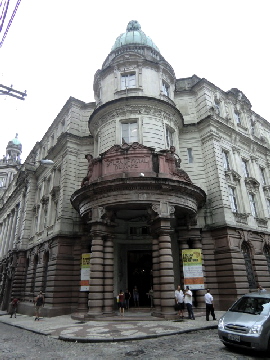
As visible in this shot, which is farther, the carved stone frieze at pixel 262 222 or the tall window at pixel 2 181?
the tall window at pixel 2 181

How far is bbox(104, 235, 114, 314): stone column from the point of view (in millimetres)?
16266

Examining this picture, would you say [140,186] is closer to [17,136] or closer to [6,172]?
[6,172]

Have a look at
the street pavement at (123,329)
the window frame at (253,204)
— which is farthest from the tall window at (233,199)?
the street pavement at (123,329)

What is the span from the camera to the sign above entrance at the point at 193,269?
18297 mm

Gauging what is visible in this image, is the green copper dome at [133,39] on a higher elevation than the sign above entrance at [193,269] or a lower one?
higher

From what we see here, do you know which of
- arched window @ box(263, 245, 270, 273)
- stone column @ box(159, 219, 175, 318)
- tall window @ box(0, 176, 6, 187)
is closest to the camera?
stone column @ box(159, 219, 175, 318)

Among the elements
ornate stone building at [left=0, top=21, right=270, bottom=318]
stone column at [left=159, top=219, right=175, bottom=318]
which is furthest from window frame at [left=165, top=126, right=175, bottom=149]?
stone column at [left=159, top=219, right=175, bottom=318]

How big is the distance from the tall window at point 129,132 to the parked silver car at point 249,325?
14.3 meters

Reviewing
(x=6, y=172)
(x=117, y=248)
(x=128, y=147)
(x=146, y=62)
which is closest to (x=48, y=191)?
(x=117, y=248)

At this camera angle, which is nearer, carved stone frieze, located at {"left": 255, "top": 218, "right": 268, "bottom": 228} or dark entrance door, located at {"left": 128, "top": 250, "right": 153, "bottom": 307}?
dark entrance door, located at {"left": 128, "top": 250, "right": 153, "bottom": 307}

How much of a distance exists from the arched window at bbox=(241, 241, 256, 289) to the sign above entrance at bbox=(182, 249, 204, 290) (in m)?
4.24

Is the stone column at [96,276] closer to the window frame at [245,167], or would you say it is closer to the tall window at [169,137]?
the tall window at [169,137]

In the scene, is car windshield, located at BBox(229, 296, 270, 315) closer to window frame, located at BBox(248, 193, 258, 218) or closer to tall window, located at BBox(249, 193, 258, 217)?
window frame, located at BBox(248, 193, 258, 218)

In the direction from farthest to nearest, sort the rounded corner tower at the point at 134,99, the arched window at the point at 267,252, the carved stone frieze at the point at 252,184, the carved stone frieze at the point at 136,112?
the carved stone frieze at the point at 252,184
the arched window at the point at 267,252
the carved stone frieze at the point at 136,112
the rounded corner tower at the point at 134,99
